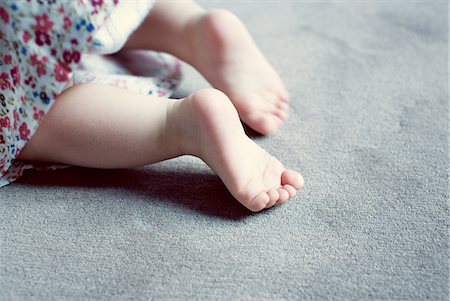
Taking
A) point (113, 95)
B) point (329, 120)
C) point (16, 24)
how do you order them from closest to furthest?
point (16, 24) < point (113, 95) < point (329, 120)

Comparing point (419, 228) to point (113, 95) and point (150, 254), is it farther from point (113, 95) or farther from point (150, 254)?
point (113, 95)

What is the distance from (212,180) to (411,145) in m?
0.30

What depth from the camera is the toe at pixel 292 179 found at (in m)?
0.80

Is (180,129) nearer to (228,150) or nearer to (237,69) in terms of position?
(228,150)

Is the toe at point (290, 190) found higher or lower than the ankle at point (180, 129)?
lower

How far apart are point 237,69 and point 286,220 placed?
0.94 feet

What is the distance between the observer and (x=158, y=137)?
810 millimetres

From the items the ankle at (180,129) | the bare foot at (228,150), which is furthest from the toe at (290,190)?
the ankle at (180,129)

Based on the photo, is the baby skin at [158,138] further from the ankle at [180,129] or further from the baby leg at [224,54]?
the baby leg at [224,54]

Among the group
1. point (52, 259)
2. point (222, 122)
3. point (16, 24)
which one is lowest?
point (52, 259)

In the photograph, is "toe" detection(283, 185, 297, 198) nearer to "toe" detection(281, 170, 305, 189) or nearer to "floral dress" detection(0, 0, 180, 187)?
"toe" detection(281, 170, 305, 189)

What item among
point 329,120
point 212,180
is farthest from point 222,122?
point 329,120

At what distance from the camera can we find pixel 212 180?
2.77ft

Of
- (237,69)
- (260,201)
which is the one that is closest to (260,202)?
(260,201)
